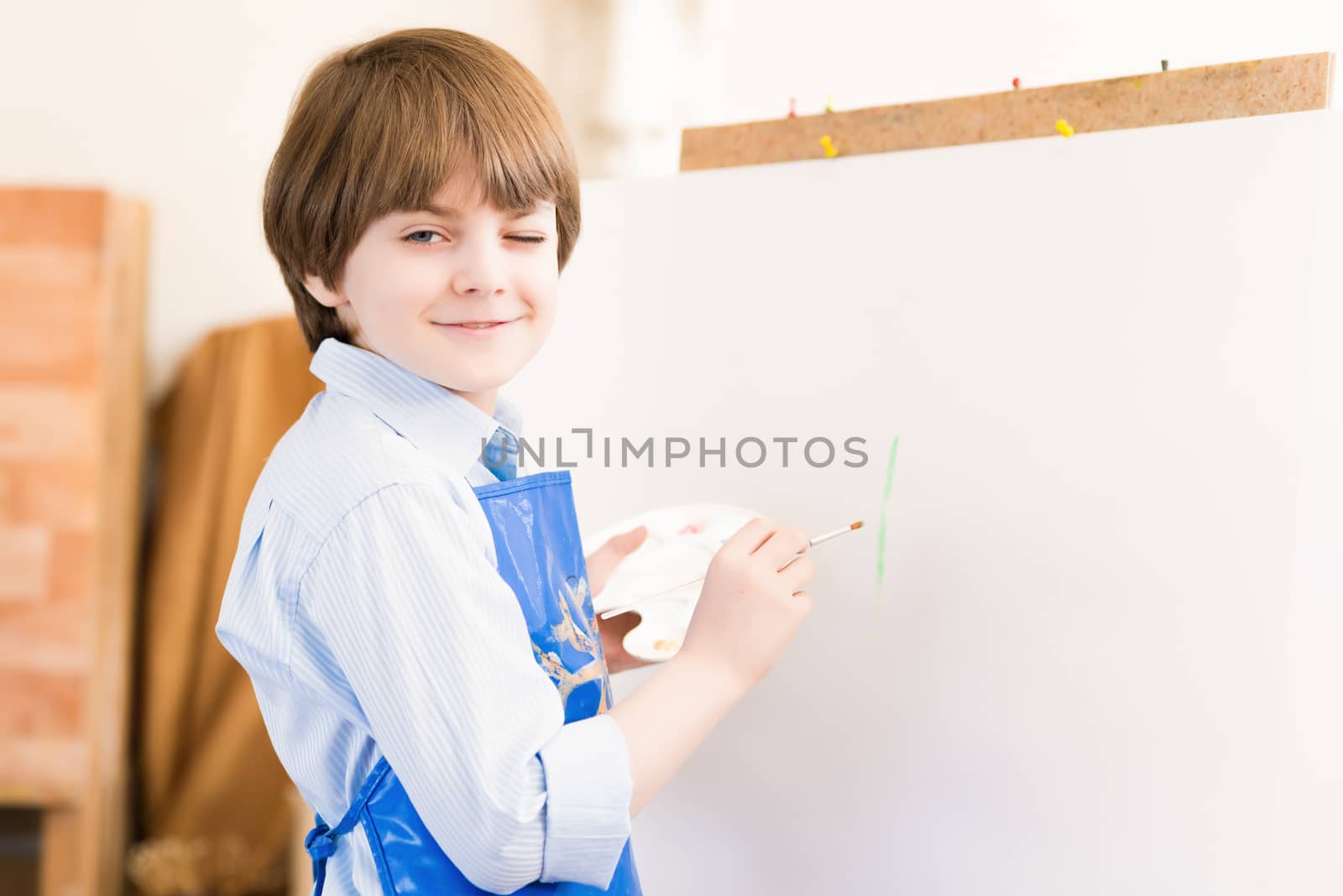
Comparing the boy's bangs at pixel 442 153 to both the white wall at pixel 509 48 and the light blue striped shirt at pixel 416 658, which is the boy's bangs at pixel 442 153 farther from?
the white wall at pixel 509 48

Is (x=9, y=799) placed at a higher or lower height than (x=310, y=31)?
lower

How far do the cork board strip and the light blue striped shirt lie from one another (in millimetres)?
516

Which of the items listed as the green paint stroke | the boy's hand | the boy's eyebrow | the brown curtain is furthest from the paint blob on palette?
the brown curtain

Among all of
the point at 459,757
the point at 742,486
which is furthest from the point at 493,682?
the point at 742,486

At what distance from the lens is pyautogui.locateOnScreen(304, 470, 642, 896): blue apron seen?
2.11 feet

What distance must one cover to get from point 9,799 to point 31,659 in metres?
0.20

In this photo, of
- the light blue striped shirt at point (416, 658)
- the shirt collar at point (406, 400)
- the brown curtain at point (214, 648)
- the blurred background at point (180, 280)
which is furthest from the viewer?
the brown curtain at point (214, 648)

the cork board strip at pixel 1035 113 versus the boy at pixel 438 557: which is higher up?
the cork board strip at pixel 1035 113

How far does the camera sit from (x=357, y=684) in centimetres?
60

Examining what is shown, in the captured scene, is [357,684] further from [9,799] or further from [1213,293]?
[9,799]

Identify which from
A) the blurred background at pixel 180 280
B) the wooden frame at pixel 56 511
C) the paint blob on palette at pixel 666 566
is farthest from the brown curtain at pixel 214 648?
the paint blob on palette at pixel 666 566

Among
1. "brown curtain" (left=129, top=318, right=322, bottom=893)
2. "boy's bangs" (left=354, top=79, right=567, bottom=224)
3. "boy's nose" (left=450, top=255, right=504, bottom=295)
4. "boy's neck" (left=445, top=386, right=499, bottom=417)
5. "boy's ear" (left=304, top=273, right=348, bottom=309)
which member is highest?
"boy's bangs" (left=354, top=79, right=567, bottom=224)

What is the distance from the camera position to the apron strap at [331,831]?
647 millimetres

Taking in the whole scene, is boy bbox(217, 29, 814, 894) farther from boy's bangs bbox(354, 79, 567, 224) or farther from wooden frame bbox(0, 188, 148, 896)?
wooden frame bbox(0, 188, 148, 896)
